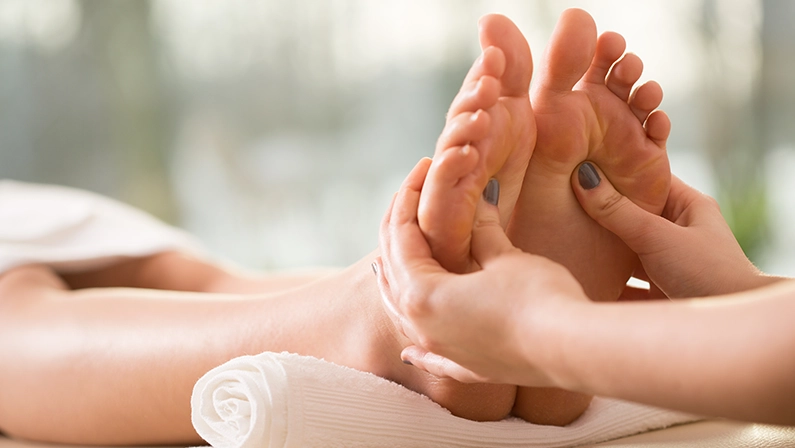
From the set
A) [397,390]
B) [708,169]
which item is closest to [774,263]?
[708,169]

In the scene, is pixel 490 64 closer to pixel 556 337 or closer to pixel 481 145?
pixel 481 145

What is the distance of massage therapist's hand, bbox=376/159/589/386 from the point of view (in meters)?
0.53

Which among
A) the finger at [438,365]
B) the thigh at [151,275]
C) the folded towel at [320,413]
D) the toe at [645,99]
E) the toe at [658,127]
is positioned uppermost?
the toe at [645,99]

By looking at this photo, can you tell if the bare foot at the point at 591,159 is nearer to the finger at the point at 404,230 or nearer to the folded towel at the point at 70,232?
the finger at the point at 404,230

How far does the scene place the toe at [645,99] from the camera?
812mm

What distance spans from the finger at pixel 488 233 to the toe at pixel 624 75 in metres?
0.20

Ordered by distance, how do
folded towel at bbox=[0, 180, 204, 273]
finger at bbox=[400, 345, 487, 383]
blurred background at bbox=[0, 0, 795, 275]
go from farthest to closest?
blurred background at bbox=[0, 0, 795, 275]
folded towel at bbox=[0, 180, 204, 273]
finger at bbox=[400, 345, 487, 383]

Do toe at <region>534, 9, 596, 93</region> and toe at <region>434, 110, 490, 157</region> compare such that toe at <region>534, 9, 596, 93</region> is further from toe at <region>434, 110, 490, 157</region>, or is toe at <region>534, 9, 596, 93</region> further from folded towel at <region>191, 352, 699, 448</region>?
folded towel at <region>191, 352, 699, 448</region>

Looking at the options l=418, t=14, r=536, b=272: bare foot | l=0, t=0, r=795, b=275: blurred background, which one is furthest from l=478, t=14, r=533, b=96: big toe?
l=0, t=0, r=795, b=275: blurred background

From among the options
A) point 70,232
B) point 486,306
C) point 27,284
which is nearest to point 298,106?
point 70,232

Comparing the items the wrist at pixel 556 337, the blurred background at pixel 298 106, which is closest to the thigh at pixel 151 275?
the wrist at pixel 556 337

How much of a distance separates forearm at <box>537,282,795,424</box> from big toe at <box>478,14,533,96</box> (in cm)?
29

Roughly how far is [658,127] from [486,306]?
38 cm

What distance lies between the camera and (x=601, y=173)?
2.68 feet
